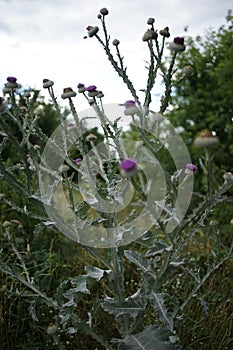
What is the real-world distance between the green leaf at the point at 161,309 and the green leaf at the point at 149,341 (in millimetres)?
92

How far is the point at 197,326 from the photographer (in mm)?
2416

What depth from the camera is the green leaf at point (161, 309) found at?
163 centimetres

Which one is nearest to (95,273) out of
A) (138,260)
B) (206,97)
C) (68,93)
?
(138,260)

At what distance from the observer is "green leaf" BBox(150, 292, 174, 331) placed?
64.2 inches

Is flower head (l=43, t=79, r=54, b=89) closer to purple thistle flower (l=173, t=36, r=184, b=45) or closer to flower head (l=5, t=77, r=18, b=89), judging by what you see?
flower head (l=5, t=77, r=18, b=89)

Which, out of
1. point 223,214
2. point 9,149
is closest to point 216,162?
point 223,214

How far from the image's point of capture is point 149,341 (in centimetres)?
173

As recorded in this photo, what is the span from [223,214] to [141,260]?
9.71 feet

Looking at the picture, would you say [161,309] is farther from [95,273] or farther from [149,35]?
[149,35]

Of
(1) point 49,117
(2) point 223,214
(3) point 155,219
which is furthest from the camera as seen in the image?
(1) point 49,117

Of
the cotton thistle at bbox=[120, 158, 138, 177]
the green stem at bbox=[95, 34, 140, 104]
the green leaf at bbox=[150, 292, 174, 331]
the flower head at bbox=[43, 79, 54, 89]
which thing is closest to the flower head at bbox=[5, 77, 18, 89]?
the flower head at bbox=[43, 79, 54, 89]

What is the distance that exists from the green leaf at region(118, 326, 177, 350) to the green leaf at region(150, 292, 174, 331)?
0.09 meters

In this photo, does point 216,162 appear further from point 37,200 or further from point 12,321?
point 37,200

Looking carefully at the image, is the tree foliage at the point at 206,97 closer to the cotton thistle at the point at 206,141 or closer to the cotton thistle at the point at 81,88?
the cotton thistle at the point at 81,88
